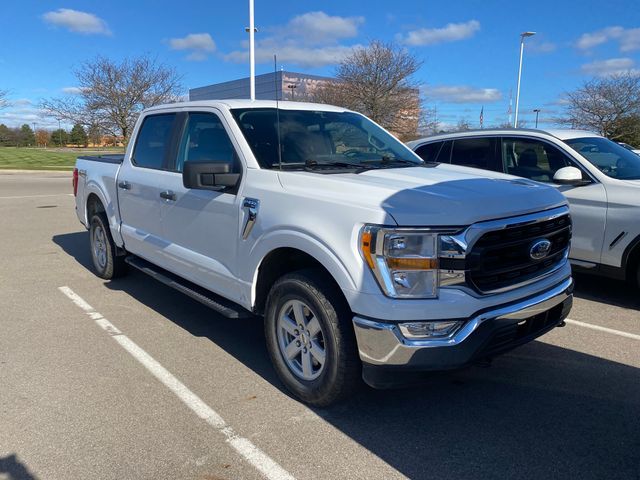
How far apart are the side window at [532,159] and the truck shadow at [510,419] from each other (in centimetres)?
245

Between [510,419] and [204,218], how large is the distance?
2602 mm

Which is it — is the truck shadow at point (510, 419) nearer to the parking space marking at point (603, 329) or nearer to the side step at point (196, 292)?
the side step at point (196, 292)

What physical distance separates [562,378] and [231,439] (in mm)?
2408

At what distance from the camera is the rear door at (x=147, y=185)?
16.1ft

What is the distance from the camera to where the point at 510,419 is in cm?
328

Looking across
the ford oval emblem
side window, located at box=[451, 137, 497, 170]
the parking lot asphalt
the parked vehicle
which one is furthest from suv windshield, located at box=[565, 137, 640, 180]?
the ford oval emblem

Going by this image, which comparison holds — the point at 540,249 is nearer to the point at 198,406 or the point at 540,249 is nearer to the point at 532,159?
the point at 198,406

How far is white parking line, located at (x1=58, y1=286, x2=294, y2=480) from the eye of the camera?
283cm

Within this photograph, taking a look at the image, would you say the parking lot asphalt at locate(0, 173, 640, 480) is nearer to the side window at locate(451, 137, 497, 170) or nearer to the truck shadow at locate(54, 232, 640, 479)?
the truck shadow at locate(54, 232, 640, 479)


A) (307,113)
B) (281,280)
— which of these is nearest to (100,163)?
(307,113)

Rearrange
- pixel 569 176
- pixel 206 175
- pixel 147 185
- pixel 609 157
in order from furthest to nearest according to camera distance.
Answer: pixel 609 157 → pixel 569 176 → pixel 147 185 → pixel 206 175

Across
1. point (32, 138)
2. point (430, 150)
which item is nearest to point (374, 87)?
point (430, 150)

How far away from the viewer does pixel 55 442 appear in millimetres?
3047

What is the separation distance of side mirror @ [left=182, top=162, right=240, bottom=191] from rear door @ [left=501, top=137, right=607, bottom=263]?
389cm
